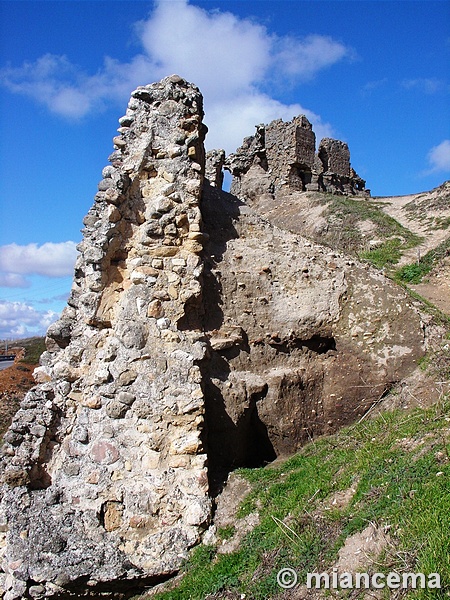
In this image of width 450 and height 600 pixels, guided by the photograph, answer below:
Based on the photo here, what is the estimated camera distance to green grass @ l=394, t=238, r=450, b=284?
1468 centimetres

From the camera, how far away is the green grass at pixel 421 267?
1468 cm

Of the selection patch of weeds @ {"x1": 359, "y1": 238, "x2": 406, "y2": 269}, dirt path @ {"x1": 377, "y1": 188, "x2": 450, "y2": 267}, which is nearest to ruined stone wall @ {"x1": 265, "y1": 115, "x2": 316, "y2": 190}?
dirt path @ {"x1": 377, "y1": 188, "x2": 450, "y2": 267}

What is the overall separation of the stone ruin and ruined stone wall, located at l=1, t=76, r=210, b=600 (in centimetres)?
2

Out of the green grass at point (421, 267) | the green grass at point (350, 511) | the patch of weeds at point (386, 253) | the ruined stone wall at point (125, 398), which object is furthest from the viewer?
the patch of weeds at point (386, 253)

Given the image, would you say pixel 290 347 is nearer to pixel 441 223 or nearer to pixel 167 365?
pixel 167 365

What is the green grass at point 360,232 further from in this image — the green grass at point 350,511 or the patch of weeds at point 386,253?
the green grass at point 350,511

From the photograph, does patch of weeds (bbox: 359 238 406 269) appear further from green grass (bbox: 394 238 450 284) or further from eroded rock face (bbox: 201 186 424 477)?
eroded rock face (bbox: 201 186 424 477)

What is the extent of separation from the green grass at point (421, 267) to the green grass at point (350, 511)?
9357 millimetres

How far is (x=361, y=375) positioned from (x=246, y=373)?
150 centimetres

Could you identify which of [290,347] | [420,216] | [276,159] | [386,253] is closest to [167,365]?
[290,347]

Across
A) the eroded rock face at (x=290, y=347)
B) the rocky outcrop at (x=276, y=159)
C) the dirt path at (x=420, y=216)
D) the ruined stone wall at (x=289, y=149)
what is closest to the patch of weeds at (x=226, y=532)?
the eroded rock face at (x=290, y=347)

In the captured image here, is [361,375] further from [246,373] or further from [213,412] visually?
[213,412]

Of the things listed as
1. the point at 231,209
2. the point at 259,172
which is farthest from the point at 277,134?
the point at 231,209

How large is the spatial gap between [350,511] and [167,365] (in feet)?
8.26
